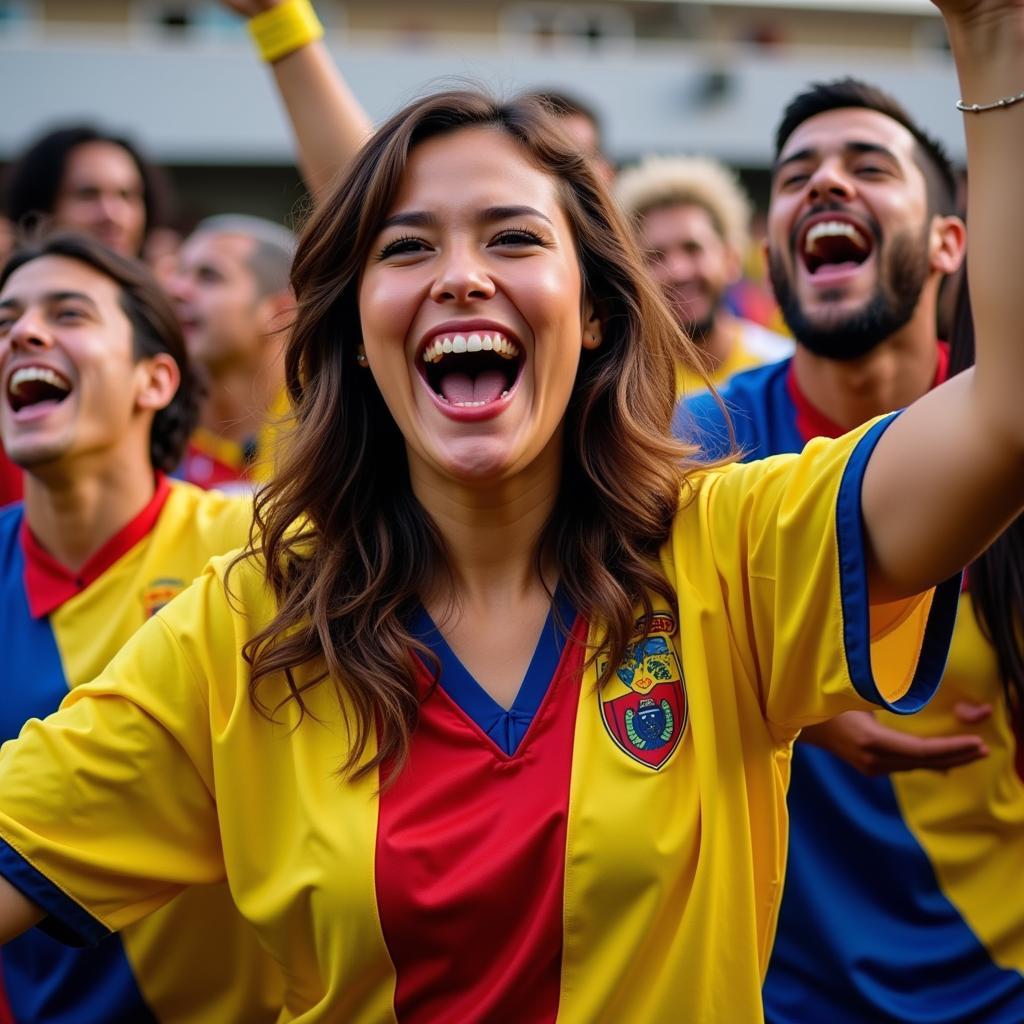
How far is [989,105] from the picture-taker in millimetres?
1676

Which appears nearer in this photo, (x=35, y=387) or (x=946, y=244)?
(x=35, y=387)

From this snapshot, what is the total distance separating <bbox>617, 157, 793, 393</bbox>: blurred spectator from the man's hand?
322cm

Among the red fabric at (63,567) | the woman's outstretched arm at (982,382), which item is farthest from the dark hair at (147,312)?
the woman's outstretched arm at (982,382)

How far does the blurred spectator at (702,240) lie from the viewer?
603cm

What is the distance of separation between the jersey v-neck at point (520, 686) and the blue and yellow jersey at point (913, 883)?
756 mm

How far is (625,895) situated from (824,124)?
7.14 feet

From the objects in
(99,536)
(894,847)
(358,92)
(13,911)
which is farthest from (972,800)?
(358,92)

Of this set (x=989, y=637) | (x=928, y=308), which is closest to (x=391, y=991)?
(x=989, y=637)

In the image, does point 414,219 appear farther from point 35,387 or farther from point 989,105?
point 35,387

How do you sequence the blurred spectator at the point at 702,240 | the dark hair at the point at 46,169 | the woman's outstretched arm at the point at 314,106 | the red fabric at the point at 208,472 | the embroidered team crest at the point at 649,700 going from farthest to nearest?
the blurred spectator at the point at 702,240 < the dark hair at the point at 46,169 < the red fabric at the point at 208,472 < the woman's outstretched arm at the point at 314,106 < the embroidered team crest at the point at 649,700

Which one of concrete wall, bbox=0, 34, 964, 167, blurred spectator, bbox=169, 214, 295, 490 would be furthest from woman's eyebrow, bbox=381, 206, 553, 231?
concrete wall, bbox=0, 34, 964, 167

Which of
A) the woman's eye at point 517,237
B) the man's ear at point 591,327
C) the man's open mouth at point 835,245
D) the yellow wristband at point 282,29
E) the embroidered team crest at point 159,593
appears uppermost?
the yellow wristband at point 282,29

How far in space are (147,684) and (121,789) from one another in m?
0.17

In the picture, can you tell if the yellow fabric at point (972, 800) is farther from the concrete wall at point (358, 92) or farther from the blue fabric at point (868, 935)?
the concrete wall at point (358, 92)
